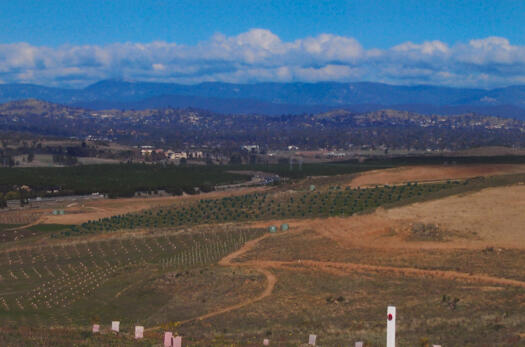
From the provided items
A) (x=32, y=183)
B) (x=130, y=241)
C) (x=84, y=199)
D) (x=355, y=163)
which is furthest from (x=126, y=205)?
(x=355, y=163)

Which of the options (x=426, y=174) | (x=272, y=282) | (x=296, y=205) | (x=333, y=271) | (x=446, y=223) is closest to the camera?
(x=272, y=282)

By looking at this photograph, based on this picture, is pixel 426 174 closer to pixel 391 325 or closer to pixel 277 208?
pixel 277 208

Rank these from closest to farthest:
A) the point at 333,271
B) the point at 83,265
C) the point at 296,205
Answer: the point at 333,271 → the point at 83,265 → the point at 296,205

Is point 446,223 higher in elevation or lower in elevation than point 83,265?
higher

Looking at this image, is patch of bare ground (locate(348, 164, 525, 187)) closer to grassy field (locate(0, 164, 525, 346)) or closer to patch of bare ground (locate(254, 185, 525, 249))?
grassy field (locate(0, 164, 525, 346))

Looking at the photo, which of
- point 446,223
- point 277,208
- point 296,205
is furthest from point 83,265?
point 446,223

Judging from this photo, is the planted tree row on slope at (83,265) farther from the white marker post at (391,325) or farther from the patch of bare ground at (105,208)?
the patch of bare ground at (105,208)

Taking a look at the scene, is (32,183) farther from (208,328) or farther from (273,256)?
(208,328)

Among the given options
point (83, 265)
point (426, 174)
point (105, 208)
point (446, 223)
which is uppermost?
point (426, 174)

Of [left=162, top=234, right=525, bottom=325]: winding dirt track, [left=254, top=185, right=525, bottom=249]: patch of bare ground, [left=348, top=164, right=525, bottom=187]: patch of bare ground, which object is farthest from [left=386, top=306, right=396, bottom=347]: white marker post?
[left=348, top=164, right=525, bottom=187]: patch of bare ground
